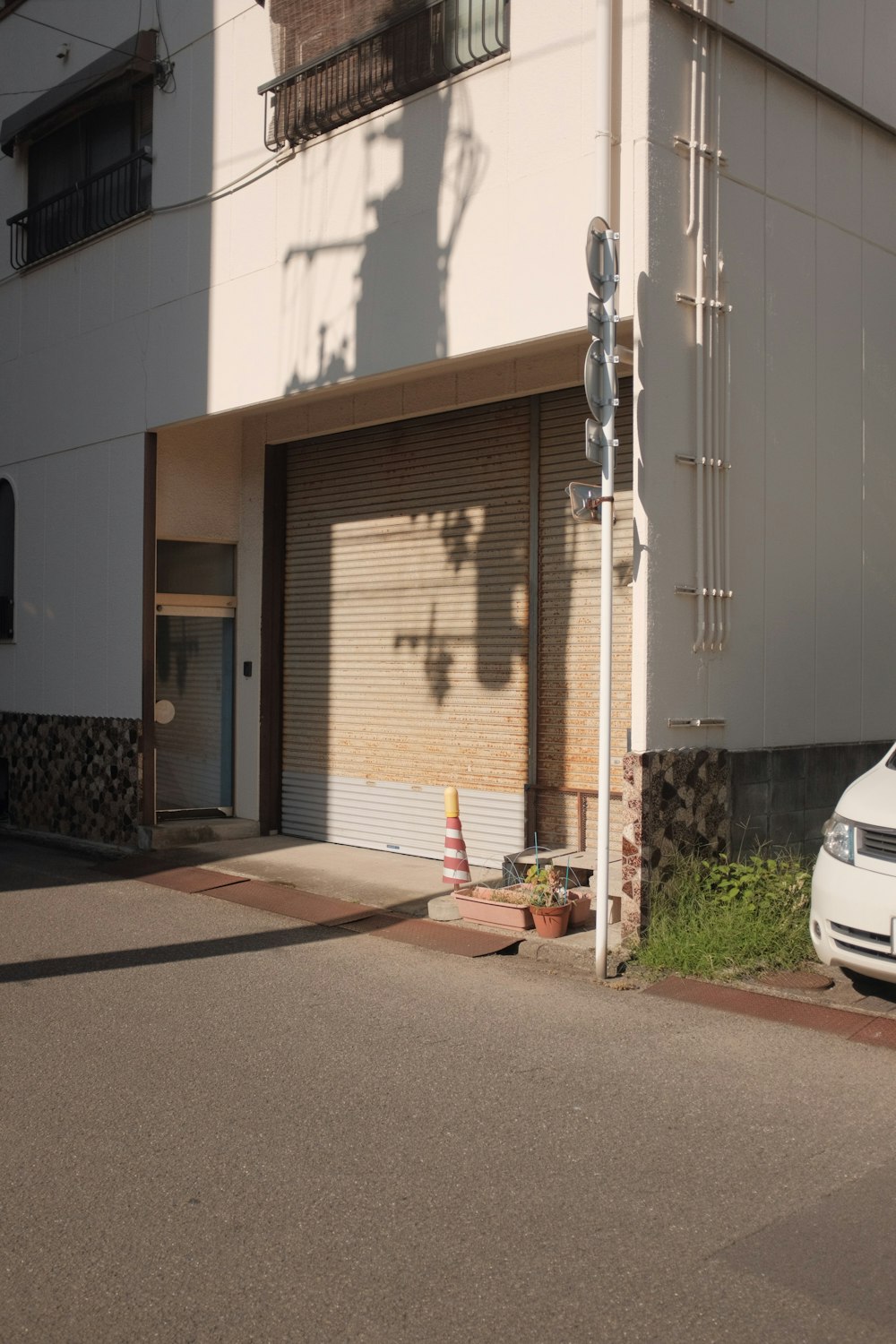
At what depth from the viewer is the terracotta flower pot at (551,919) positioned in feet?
28.5

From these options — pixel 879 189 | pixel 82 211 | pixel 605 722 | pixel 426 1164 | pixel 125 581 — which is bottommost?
pixel 426 1164

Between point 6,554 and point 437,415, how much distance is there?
21.0 ft

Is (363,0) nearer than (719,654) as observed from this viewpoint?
No

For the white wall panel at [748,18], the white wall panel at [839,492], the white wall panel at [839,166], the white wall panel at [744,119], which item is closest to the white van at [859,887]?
the white wall panel at [839,492]

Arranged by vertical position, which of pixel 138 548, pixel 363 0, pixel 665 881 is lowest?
pixel 665 881

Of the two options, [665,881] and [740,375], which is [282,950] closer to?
[665,881]

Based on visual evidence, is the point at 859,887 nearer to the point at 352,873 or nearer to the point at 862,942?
the point at 862,942

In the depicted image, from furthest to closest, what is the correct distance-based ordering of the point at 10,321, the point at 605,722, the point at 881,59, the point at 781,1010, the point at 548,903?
the point at 10,321 → the point at 881,59 → the point at 548,903 → the point at 605,722 → the point at 781,1010

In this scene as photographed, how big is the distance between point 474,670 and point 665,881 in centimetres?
366

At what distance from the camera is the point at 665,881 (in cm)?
859

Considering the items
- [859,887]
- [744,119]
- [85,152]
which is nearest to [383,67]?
[744,119]

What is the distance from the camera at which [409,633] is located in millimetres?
12445

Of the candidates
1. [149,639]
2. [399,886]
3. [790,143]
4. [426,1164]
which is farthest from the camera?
[149,639]

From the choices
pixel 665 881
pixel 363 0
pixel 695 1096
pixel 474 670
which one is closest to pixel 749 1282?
pixel 695 1096
